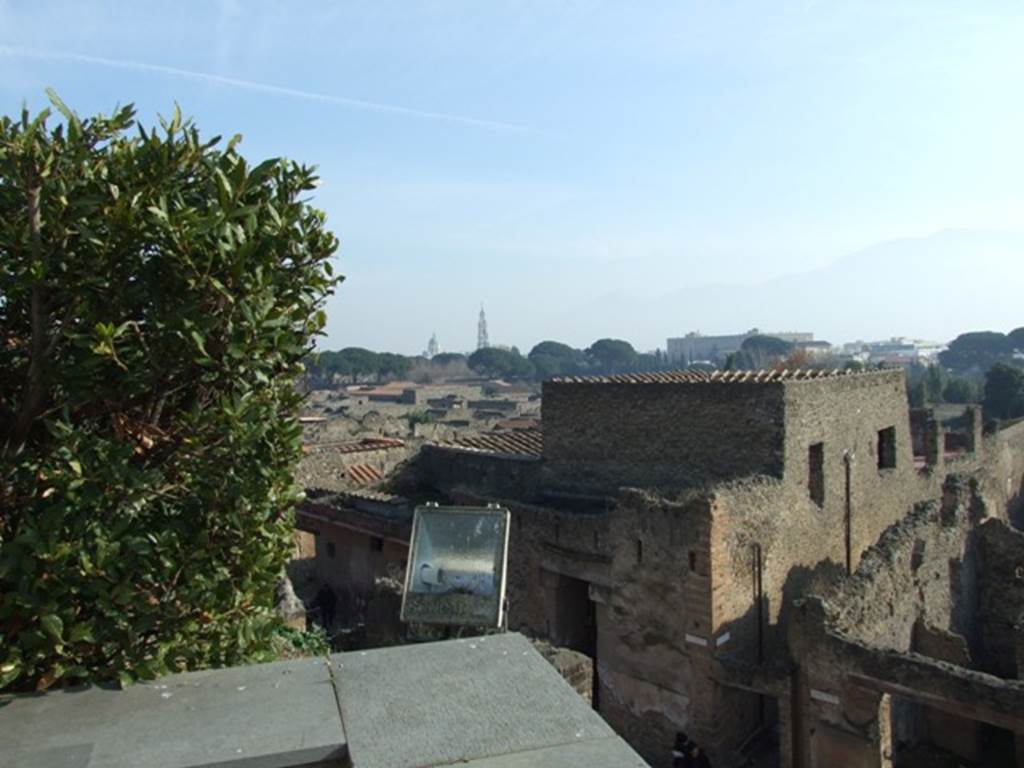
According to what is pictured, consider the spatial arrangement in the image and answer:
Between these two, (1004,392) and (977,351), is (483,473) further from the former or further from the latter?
(977,351)

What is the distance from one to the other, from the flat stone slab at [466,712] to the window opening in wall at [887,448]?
15346 millimetres

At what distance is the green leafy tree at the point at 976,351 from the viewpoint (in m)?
118

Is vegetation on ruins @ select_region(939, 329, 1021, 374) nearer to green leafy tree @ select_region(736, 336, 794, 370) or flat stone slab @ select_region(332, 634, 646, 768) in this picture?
green leafy tree @ select_region(736, 336, 794, 370)

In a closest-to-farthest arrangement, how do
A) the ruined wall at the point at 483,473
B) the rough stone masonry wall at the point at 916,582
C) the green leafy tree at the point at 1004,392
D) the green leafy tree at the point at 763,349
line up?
the rough stone masonry wall at the point at 916,582 < the ruined wall at the point at 483,473 < the green leafy tree at the point at 1004,392 < the green leafy tree at the point at 763,349

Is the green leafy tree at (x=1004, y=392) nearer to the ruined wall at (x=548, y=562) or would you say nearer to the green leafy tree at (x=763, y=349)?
the ruined wall at (x=548, y=562)

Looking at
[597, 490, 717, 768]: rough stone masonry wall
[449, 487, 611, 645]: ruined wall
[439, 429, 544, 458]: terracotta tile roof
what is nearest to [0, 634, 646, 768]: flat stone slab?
[597, 490, 717, 768]: rough stone masonry wall

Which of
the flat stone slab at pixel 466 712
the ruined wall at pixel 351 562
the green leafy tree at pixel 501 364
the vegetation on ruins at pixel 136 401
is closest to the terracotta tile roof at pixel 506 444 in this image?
the ruined wall at pixel 351 562

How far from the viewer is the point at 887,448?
17344 mm

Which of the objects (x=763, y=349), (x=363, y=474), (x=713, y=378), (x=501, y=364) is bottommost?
(x=363, y=474)

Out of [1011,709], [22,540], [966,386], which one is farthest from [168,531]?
[966,386]

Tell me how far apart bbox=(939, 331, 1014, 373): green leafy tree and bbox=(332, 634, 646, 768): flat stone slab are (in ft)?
428

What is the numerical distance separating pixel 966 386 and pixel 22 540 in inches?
2911

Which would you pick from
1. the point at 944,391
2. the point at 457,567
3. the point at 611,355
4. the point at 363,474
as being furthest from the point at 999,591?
the point at 611,355

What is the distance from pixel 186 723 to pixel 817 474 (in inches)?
515
